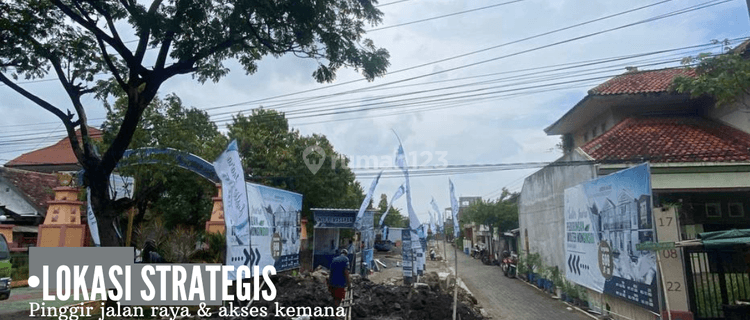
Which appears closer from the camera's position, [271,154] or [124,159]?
[124,159]

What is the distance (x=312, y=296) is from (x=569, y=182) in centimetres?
857

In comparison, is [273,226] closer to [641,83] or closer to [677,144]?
[677,144]

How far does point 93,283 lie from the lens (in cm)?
1017

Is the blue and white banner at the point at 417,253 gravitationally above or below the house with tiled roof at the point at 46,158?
below

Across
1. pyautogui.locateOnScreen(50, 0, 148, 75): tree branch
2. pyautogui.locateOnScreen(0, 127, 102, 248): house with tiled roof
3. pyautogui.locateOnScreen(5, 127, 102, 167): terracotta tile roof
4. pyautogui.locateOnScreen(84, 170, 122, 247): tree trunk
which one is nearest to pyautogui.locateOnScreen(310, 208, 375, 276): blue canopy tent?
pyautogui.locateOnScreen(0, 127, 102, 248): house with tiled roof

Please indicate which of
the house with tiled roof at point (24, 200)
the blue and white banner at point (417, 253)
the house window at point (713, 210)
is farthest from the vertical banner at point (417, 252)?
the house with tiled roof at point (24, 200)

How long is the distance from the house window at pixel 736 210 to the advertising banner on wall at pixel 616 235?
22.6 feet

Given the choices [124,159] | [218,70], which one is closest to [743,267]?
[218,70]

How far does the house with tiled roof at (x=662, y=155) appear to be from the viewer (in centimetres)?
1291

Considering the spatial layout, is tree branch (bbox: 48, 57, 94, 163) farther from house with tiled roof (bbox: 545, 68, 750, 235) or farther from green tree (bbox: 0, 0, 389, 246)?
house with tiled roof (bbox: 545, 68, 750, 235)

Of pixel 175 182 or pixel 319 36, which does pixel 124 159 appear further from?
pixel 175 182

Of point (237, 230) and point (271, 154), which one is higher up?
point (271, 154)

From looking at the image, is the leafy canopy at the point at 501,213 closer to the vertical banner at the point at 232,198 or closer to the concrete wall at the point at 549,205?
the concrete wall at the point at 549,205

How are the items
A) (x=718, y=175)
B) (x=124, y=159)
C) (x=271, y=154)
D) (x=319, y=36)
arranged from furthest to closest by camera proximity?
1. (x=271, y=154)
2. (x=718, y=175)
3. (x=124, y=159)
4. (x=319, y=36)
